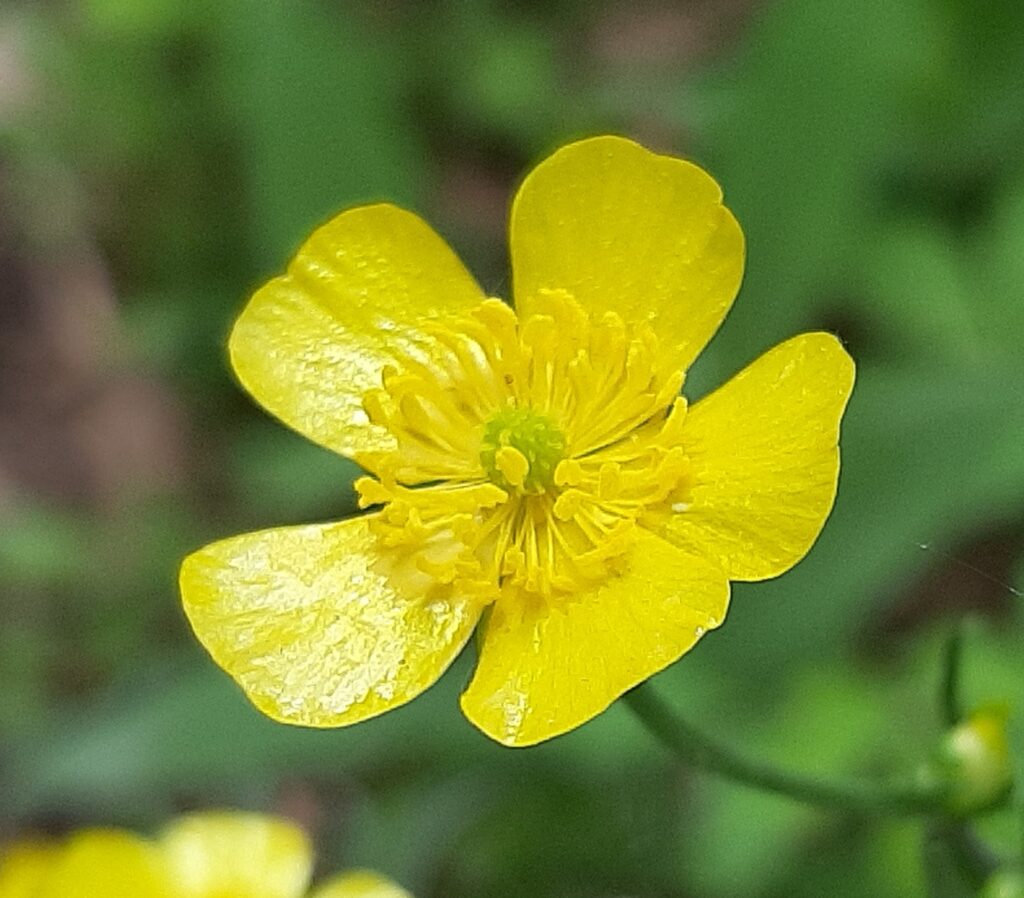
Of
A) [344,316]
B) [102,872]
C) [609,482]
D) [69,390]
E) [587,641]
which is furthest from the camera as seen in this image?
[69,390]

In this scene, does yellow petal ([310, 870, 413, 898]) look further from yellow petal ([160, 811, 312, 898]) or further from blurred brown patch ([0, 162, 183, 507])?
blurred brown patch ([0, 162, 183, 507])

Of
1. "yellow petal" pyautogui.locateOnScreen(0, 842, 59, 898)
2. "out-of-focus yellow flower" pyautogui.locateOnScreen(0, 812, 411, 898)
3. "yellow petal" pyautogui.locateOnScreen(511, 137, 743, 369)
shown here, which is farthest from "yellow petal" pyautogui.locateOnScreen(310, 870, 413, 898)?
"yellow petal" pyautogui.locateOnScreen(511, 137, 743, 369)

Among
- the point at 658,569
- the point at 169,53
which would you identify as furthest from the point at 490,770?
the point at 169,53

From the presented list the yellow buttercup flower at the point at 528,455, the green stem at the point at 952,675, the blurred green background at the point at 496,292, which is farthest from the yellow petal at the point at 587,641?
the blurred green background at the point at 496,292

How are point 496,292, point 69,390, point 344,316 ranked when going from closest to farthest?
1. point 344,316
2. point 496,292
3. point 69,390

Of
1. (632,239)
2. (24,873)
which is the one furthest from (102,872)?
(632,239)

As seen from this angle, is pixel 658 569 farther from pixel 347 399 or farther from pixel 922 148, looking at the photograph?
pixel 922 148

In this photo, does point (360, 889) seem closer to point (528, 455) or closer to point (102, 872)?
point (102, 872)
